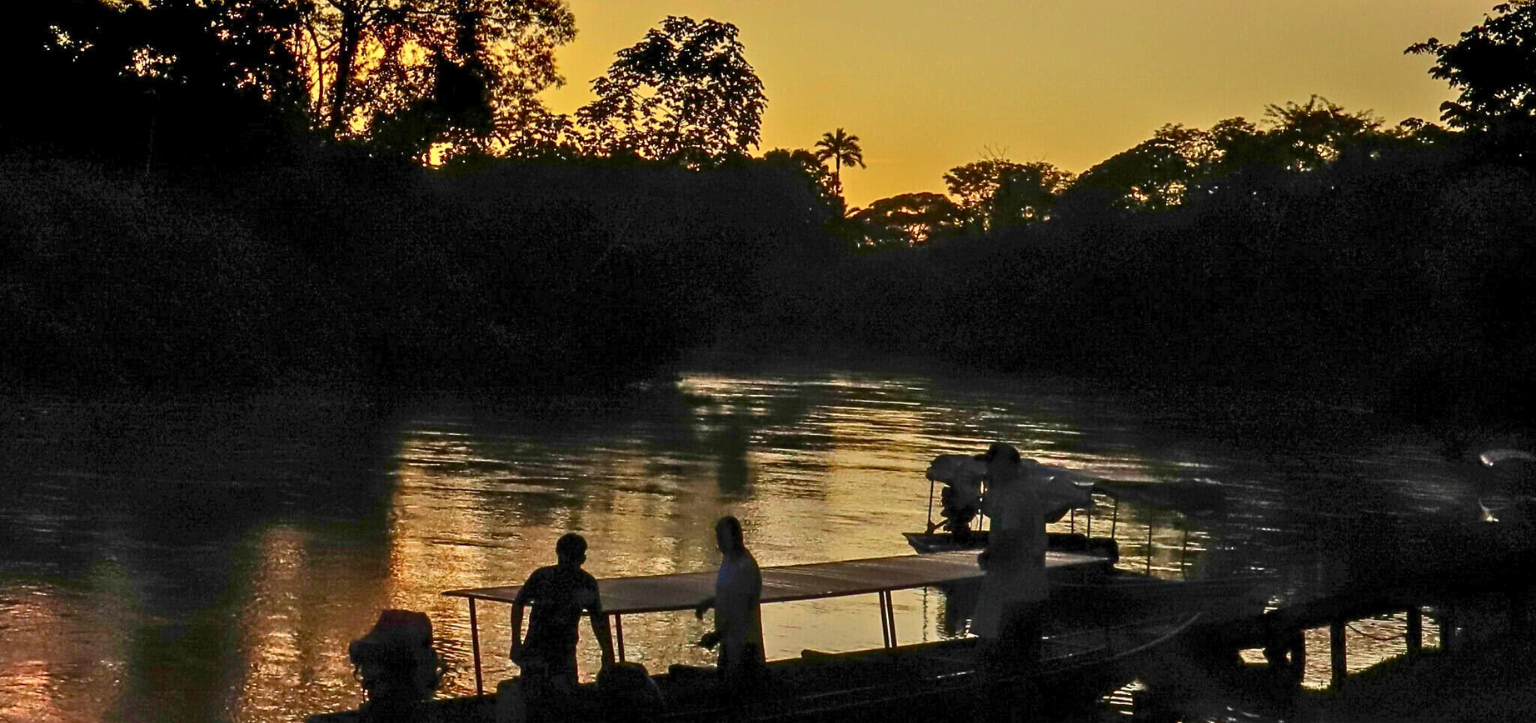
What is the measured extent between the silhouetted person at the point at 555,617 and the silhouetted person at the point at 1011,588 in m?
3.27

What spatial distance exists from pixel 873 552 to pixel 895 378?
61334mm

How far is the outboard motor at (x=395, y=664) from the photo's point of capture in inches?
400

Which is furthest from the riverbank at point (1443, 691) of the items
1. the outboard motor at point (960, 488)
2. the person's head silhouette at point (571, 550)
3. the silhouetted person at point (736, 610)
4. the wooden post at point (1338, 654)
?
the person's head silhouette at point (571, 550)

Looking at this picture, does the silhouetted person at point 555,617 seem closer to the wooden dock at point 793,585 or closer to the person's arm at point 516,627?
the person's arm at point 516,627

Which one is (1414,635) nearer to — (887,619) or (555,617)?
(887,619)

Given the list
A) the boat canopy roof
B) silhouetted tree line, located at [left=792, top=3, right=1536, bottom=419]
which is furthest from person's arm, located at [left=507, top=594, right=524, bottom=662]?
silhouetted tree line, located at [left=792, top=3, right=1536, bottom=419]

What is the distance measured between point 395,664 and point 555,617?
1.28 m

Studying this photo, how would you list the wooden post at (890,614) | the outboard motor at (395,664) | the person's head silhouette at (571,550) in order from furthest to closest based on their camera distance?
the wooden post at (890,614) < the person's head silhouette at (571,550) < the outboard motor at (395,664)

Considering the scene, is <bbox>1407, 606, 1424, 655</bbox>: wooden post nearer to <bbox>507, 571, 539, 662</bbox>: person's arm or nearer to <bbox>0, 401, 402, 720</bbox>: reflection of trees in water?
<bbox>507, 571, 539, 662</bbox>: person's arm

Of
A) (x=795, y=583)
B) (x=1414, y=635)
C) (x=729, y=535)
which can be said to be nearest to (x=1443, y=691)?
(x=1414, y=635)

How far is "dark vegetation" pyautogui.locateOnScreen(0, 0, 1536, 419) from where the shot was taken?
46.5 m

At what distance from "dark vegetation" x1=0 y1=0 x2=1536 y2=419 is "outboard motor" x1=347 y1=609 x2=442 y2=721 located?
1361 inches

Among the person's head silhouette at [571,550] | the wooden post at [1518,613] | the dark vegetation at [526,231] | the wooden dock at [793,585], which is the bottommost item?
the wooden post at [1518,613]

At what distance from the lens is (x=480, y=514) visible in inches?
1128
